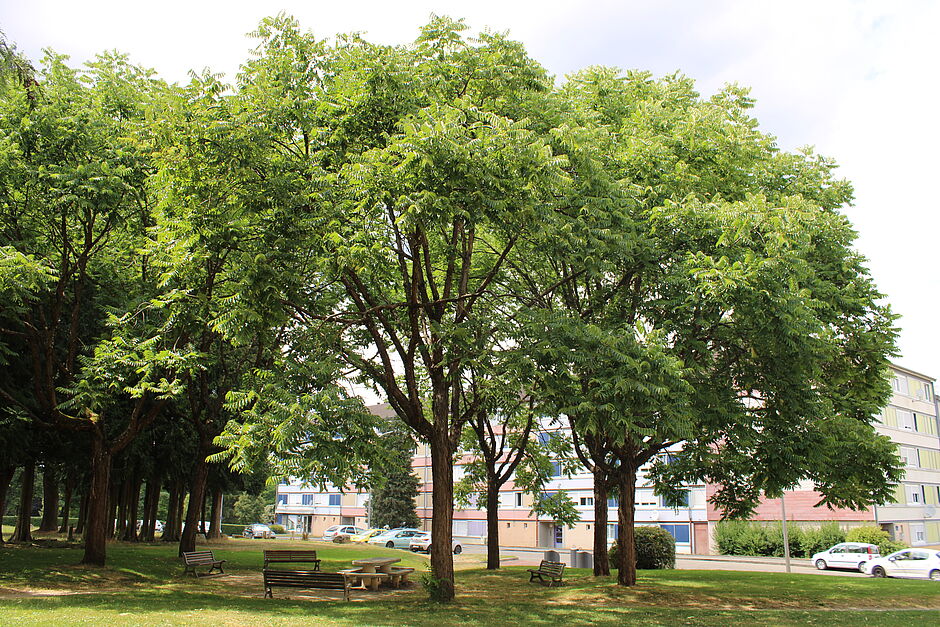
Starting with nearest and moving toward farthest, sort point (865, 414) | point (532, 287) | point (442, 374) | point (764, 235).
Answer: point (764, 235)
point (442, 374)
point (865, 414)
point (532, 287)

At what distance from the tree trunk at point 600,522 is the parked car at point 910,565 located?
19959 millimetres

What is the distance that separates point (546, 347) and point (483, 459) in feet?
51.3

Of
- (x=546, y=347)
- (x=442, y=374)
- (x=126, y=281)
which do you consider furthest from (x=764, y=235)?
(x=126, y=281)

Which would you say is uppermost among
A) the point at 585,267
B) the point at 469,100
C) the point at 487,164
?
the point at 469,100

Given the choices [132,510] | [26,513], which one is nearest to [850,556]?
[132,510]

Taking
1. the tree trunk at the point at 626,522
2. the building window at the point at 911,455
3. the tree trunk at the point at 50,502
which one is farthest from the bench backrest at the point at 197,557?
the building window at the point at 911,455

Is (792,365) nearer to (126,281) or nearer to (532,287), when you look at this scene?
(532,287)

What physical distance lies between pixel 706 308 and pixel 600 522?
1048cm

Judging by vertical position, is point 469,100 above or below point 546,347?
above

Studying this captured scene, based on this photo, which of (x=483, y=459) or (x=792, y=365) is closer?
(x=792, y=365)

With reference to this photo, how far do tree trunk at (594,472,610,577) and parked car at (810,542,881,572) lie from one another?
2212cm

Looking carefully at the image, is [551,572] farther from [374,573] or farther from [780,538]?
[780,538]

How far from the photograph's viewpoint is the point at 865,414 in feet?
59.3

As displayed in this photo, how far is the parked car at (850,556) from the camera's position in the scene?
37.4 metres
